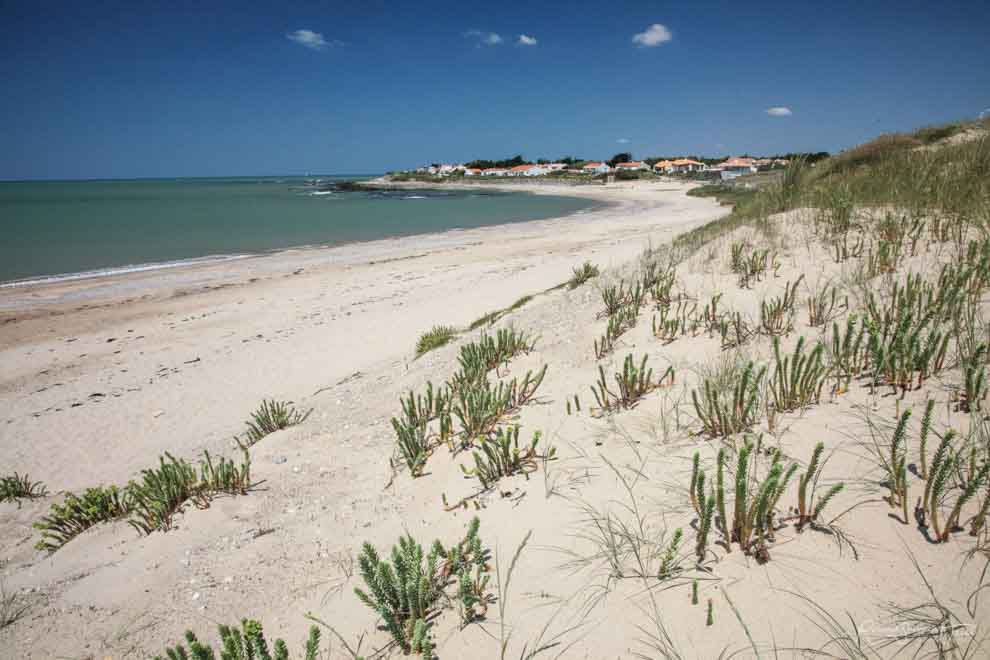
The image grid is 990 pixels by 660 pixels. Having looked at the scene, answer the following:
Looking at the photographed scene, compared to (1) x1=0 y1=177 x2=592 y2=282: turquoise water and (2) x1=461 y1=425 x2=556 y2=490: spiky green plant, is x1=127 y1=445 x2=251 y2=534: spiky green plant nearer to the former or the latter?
(2) x1=461 y1=425 x2=556 y2=490: spiky green plant

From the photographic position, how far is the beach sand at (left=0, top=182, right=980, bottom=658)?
5.05 feet

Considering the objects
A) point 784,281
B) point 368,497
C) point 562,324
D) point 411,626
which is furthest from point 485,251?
point 411,626

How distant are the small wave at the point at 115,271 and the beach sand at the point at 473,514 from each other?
35.3 ft

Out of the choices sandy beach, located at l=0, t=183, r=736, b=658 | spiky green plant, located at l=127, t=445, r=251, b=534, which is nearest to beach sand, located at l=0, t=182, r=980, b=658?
sandy beach, located at l=0, t=183, r=736, b=658

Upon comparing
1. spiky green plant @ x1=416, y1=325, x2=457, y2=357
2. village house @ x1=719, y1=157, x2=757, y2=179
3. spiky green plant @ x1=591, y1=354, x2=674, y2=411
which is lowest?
spiky green plant @ x1=416, y1=325, x2=457, y2=357

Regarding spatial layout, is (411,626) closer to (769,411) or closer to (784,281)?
(769,411)

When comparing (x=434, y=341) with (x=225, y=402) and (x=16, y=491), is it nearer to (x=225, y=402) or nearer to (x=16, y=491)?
(x=225, y=402)

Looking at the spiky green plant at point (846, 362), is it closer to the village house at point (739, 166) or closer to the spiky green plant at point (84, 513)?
the spiky green plant at point (84, 513)

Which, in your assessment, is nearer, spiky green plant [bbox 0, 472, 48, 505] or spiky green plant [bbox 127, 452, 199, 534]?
spiky green plant [bbox 127, 452, 199, 534]

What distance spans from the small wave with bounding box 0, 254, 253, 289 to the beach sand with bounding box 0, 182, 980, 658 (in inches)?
423

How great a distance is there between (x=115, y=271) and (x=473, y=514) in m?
20.7

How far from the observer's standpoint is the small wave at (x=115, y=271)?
50.5 feet

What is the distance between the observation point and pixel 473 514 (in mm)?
2416

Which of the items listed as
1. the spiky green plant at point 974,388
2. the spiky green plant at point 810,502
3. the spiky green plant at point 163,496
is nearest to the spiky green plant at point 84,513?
the spiky green plant at point 163,496
